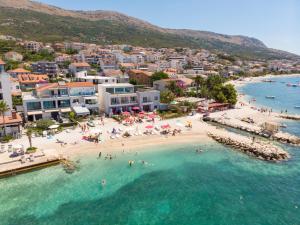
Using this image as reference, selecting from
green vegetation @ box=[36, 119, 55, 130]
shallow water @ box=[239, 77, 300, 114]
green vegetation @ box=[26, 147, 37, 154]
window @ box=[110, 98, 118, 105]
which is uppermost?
window @ box=[110, 98, 118, 105]

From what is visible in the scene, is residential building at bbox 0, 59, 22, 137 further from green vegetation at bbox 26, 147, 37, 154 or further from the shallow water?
the shallow water

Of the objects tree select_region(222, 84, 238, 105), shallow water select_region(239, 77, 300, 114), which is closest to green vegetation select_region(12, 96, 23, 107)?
tree select_region(222, 84, 238, 105)

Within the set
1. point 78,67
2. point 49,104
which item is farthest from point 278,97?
point 49,104

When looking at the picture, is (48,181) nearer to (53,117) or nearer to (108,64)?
(53,117)

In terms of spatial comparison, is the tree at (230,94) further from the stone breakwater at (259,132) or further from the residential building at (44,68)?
the residential building at (44,68)

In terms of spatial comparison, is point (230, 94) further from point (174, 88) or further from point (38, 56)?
point (38, 56)

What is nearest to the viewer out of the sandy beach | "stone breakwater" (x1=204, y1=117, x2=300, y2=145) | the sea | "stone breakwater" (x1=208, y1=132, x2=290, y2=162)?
the sea

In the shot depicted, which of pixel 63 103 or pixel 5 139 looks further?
pixel 63 103
